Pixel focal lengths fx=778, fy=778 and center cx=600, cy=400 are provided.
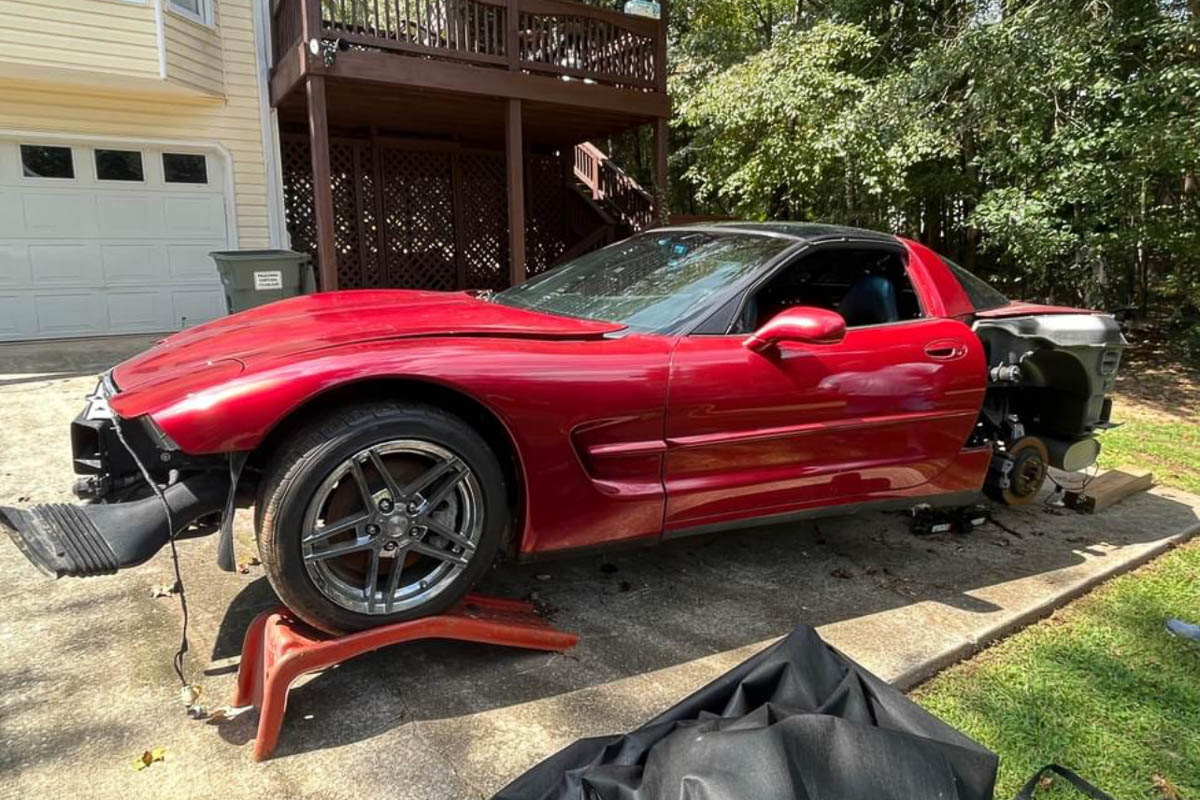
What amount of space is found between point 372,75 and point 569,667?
6.91m

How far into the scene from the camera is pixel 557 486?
8.12 feet

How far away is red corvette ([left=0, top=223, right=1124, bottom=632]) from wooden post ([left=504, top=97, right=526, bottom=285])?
5406 millimetres

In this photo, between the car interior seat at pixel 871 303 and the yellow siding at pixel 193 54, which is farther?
the yellow siding at pixel 193 54

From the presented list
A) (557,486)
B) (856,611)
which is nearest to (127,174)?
(557,486)

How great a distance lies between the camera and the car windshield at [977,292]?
3615mm

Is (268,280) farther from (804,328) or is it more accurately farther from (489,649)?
(804,328)

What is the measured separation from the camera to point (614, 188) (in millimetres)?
12352

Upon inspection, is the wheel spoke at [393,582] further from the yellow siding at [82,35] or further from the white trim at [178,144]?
the white trim at [178,144]

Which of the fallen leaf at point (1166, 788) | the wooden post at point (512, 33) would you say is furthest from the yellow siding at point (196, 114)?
the fallen leaf at point (1166, 788)

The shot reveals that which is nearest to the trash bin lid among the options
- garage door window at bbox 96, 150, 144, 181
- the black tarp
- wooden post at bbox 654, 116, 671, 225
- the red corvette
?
garage door window at bbox 96, 150, 144, 181

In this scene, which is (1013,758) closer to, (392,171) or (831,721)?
(831,721)

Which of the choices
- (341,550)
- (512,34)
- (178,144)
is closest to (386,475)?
(341,550)

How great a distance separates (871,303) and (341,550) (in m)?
2.53

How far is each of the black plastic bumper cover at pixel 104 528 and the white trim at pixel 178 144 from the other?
7.86 metres
